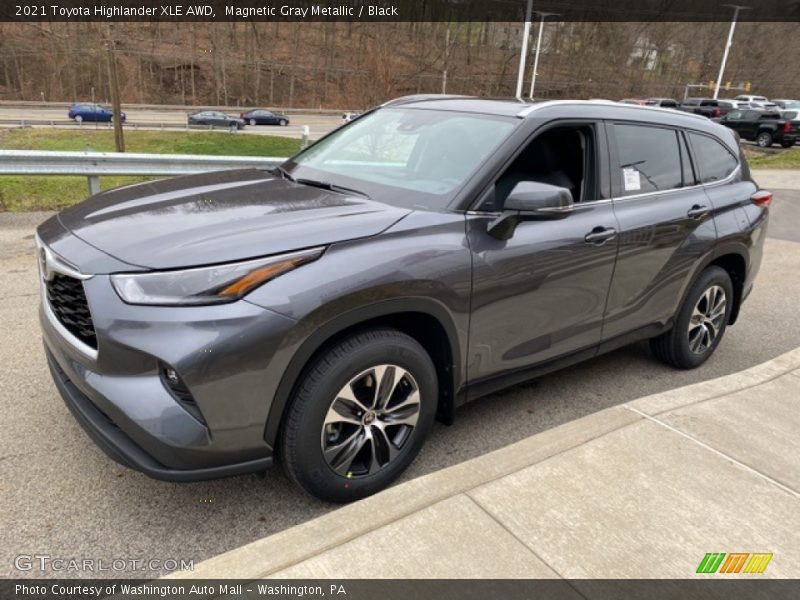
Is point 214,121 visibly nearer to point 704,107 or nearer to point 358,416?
point 704,107

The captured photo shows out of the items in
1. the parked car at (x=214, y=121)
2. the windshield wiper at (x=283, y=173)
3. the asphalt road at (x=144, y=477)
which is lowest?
the parked car at (x=214, y=121)

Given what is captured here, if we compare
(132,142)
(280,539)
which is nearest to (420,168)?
(280,539)

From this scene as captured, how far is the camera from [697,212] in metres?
3.99

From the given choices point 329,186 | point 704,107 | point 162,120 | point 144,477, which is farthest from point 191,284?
point 162,120

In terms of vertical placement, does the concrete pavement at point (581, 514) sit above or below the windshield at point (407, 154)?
below

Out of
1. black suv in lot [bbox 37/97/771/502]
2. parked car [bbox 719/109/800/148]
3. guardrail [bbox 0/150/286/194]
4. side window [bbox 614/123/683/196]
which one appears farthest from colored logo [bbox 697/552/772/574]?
parked car [bbox 719/109/800/148]

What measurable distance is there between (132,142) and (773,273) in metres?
30.5

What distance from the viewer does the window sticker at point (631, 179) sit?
362 centimetres

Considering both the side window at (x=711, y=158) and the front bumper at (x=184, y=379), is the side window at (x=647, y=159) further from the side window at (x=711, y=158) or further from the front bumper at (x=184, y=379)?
the front bumper at (x=184, y=379)

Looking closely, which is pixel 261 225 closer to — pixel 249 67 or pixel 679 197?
pixel 679 197

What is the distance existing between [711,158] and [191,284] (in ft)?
12.3

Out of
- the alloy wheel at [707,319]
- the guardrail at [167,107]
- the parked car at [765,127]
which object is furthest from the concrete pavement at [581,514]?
the guardrail at [167,107]

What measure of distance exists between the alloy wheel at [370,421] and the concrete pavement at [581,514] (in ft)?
0.73

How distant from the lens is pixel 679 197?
3939 mm
